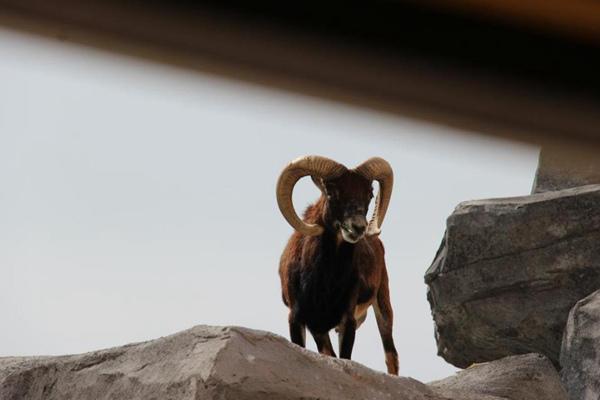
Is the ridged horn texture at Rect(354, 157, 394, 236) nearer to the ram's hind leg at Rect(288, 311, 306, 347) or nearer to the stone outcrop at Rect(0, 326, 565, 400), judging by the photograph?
the ram's hind leg at Rect(288, 311, 306, 347)

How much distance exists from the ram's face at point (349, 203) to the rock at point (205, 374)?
6.81 ft

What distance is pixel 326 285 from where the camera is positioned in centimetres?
876

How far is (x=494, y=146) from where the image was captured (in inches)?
23.8

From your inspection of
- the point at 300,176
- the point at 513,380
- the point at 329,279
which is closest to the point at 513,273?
the point at 300,176

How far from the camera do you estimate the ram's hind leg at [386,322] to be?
10.3 metres

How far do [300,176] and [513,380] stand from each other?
8.35ft

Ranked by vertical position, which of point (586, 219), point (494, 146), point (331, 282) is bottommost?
point (494, 146)

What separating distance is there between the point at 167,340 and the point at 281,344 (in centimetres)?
61

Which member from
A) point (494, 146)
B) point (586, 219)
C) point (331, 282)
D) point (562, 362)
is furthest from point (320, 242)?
point (494, 146)

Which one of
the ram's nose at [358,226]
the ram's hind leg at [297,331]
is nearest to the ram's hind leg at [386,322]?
the ram's hind leg at [297,331]

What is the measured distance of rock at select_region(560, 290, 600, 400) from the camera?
8.66 metres

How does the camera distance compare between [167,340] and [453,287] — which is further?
[453,287]

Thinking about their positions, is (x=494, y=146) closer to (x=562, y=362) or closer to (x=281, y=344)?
(x=281, y=344)

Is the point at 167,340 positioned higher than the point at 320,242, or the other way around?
the point at 320,242
